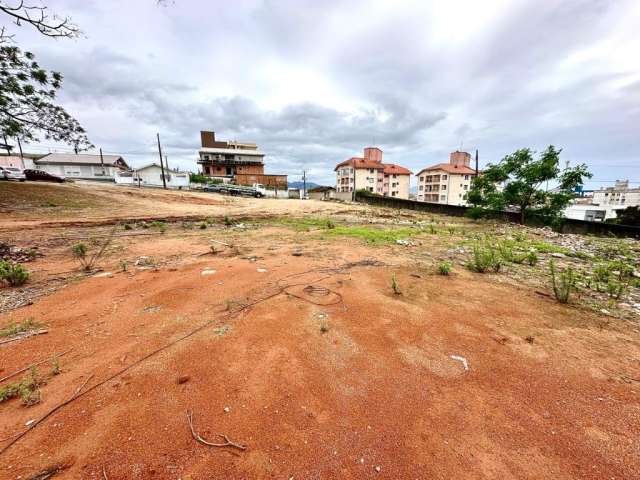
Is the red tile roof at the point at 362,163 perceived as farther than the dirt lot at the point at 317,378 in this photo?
Yes

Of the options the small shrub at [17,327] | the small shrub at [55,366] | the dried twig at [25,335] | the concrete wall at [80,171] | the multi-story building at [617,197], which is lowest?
the small shrub at [55,366]

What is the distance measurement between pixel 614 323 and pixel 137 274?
6.87 m

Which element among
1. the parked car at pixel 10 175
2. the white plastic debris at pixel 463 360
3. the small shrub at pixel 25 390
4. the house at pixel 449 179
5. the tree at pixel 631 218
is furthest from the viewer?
the house at pixel 449 179

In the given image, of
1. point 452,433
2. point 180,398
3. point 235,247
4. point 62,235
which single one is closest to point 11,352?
point 180,398

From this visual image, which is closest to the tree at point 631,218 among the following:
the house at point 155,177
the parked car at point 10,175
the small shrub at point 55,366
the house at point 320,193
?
the small shrub at point 55,366

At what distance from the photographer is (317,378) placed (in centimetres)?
218

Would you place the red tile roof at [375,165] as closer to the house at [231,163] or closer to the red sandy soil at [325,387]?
the house at [231,163]

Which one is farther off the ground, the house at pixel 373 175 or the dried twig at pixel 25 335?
the house at pixel 373 175

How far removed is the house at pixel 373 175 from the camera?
5144 centimetres

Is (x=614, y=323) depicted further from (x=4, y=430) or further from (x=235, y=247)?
(x=235, y=247)

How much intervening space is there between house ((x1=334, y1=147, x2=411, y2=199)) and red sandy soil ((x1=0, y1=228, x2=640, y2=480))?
48588 mm

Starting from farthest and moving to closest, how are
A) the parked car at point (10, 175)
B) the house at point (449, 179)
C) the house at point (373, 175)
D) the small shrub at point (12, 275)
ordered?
the house at point (373, 175) < the house at point (449, 179) < the parked car at point (10, 175) < the small shrub at point (12, 275)

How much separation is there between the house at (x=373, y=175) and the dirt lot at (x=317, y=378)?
48.1 m

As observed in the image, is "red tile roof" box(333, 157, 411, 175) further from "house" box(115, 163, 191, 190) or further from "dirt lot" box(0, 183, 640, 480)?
"dirt lot" box(0, 183, 640, 480)
